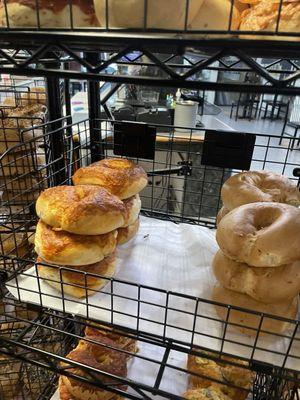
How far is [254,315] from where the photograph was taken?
490 mm

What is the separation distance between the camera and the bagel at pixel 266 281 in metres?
0.48

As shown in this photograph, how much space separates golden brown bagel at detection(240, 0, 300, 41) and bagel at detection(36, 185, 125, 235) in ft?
1.17

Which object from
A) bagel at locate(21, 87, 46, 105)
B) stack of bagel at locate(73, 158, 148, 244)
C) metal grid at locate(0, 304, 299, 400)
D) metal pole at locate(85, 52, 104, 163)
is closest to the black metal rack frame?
metal grid at locate(0, 304, 299, 400)

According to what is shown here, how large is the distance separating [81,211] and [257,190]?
1.16 feet

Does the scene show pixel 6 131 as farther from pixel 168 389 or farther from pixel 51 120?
pixel 168 389

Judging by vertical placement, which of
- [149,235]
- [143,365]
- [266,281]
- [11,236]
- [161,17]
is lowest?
[143,365]

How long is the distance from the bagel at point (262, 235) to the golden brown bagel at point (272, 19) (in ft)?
0.88

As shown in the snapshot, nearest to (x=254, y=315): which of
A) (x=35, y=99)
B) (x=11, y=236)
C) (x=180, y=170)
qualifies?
(x=180, y=170)

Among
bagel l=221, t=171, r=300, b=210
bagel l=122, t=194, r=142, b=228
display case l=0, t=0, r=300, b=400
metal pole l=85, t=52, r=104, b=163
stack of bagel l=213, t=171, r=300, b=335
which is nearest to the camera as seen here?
display case l=0, t=0, r=300, b=400

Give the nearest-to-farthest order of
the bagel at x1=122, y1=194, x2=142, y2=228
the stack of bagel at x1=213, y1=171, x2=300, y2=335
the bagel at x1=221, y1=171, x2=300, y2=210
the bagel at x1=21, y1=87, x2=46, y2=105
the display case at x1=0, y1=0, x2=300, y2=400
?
1. the display case at x1=0, y1=0, x2=300, y2=400
2. the stack of bagel at x1=213, y1=171, x2=300, y2=335
3. the bagel at x1=221, y1=171, x2=300, y2=210
4. the bagel at x1=122, y1=194, x2=142, y2=228
5. the bagel at x1=21, y1=87, x2=46, y2=105

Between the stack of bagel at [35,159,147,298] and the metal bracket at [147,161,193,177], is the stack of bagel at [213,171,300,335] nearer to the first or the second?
the stack of bagel at [35,159,147,298]

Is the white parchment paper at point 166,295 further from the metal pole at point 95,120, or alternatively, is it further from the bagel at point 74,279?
the metal pole at point 95,120

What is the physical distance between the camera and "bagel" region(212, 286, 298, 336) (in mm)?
483

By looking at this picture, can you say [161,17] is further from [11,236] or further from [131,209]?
[11,236]
